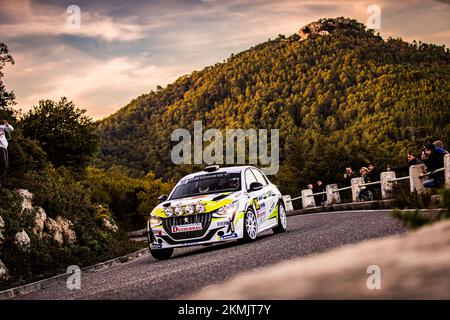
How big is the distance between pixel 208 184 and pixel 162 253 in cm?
205

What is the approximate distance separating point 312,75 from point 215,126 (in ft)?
64.9

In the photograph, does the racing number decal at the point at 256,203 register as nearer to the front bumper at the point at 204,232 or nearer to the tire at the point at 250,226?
the tire at the point at 250,226

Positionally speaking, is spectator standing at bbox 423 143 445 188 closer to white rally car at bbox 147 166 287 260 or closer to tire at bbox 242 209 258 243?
white rally car at bbox 147 166 287 260

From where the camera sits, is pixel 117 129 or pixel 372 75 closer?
pixel 372 75

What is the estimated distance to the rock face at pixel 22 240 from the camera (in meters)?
16.5

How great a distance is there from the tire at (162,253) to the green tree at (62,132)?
3214 centimetres

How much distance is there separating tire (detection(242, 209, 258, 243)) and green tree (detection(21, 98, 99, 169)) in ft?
108

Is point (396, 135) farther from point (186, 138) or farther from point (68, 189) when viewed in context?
point (68, 189)

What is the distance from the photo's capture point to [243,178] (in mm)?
15688

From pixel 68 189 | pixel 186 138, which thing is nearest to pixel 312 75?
pixel 186 138

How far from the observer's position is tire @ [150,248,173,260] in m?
14.8

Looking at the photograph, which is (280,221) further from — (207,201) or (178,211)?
(178,211)

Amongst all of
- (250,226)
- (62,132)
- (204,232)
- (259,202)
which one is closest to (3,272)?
(204,232)
